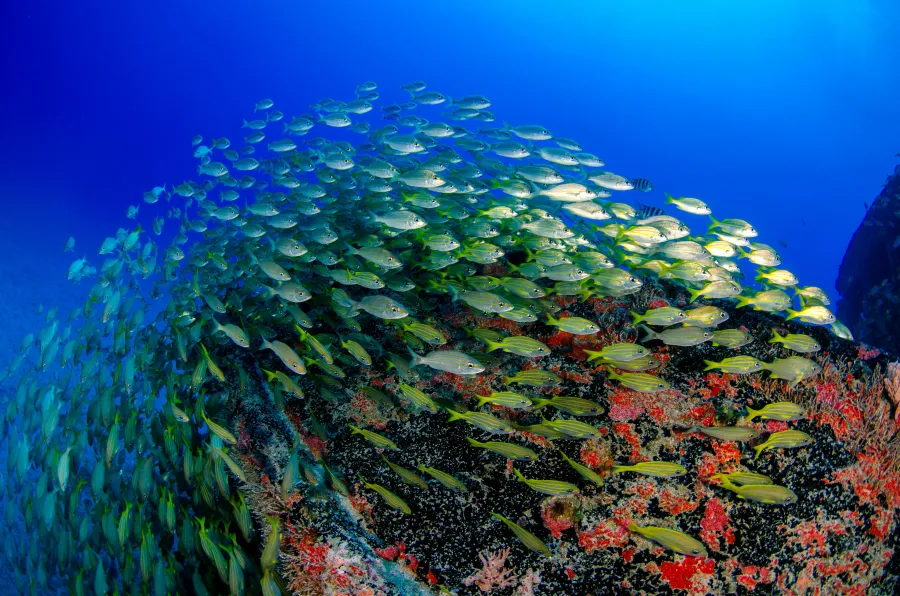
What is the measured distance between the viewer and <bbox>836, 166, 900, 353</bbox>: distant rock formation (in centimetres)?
1305

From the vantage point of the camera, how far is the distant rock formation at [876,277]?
514 inches

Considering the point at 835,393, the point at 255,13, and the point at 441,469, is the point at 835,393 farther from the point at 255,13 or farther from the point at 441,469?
the point at 255,13

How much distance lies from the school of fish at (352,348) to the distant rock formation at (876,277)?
10801mm

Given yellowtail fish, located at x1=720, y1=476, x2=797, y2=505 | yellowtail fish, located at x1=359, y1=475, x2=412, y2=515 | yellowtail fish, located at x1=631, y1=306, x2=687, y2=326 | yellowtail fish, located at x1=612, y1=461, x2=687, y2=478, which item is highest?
yellowtail fish, located at x1=631, y1=306, x2=687, y2=326

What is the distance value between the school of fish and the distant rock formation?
10801 millimetres

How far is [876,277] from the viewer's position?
1526 cm

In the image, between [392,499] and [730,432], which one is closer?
[730,432]

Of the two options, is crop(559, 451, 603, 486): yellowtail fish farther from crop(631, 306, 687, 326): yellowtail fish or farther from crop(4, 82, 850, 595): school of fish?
A: crop(631, 306, 687, 326): yellowtail fish

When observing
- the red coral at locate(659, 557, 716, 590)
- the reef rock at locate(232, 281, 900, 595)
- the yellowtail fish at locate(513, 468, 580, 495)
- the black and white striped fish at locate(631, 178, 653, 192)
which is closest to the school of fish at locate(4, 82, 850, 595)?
the yellowtail fish at locate(513, 468, 580, 495)

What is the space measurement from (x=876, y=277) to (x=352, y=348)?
18772 millimetres

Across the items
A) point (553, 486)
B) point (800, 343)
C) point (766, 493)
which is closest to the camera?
point (553, 486)

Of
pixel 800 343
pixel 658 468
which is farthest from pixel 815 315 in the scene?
pixel 658 468

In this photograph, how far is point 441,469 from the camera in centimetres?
473

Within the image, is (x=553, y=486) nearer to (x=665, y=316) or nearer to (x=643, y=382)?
(x=643, y=382)
